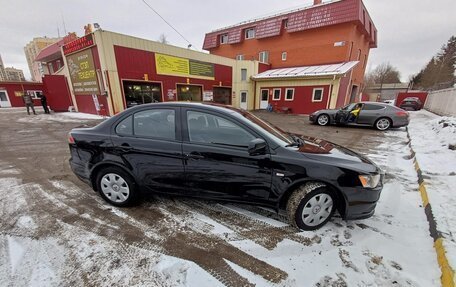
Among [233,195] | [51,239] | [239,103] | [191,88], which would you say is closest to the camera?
[51,239]

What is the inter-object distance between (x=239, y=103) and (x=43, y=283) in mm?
19637

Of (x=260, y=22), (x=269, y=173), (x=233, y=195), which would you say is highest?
(x=260, y=22)

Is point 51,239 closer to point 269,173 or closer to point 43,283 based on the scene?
point 43,283

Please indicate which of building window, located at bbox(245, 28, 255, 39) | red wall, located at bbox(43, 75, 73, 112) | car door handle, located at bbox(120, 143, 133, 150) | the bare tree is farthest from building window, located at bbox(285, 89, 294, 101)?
the bare tree

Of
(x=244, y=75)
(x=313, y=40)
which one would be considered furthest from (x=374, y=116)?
(x=244, y=75)

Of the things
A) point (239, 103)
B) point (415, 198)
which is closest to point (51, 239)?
point (415, 198)

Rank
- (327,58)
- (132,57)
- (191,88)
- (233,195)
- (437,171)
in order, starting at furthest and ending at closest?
(327,58), (191,88), (132,57), (437,171), (233,195)

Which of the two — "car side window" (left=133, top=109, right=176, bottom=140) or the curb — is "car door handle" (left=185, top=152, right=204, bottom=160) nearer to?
"car side window" (left=133, top=109, right=176, bottom=140)

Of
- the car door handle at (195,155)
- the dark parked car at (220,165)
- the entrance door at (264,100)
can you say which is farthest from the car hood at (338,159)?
the entrance door at (264,100)

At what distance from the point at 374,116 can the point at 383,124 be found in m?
0.57

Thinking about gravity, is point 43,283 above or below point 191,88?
below

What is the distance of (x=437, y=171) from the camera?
3973 mm

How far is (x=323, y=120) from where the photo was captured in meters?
10.6

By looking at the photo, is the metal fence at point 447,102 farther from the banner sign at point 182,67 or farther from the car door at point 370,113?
the banner sign at point 182,67
